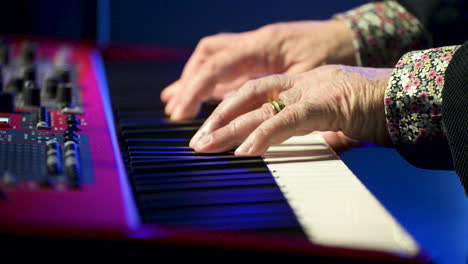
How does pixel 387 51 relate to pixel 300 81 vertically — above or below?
above

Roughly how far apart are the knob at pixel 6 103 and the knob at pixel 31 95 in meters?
0.06

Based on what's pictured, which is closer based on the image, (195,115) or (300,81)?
(300,81)

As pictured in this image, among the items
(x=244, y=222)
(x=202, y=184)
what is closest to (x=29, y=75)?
(x=202, y=184)

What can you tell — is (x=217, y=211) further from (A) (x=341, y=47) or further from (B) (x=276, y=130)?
(A) (x=341, y=47)

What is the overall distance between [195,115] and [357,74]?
0.99 ft

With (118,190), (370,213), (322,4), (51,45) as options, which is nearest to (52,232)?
(118,190)

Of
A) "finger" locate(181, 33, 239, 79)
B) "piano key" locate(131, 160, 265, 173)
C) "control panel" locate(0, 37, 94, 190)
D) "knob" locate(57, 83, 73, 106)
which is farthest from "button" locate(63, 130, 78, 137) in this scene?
"finger" locate(181, 33, 239, 79)

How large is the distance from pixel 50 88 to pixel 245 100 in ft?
1.19

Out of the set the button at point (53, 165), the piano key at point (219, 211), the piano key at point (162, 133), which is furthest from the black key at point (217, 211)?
the piano key at point (162, 133)

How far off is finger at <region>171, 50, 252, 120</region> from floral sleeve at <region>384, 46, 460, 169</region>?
1.18 ft

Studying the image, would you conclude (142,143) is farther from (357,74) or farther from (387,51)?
(387,51)

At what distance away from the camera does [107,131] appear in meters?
0.94

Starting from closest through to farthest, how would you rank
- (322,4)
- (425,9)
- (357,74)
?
(357,74), (425,9), (322,4)

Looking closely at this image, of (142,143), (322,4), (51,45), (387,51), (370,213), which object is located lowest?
(370,213)
